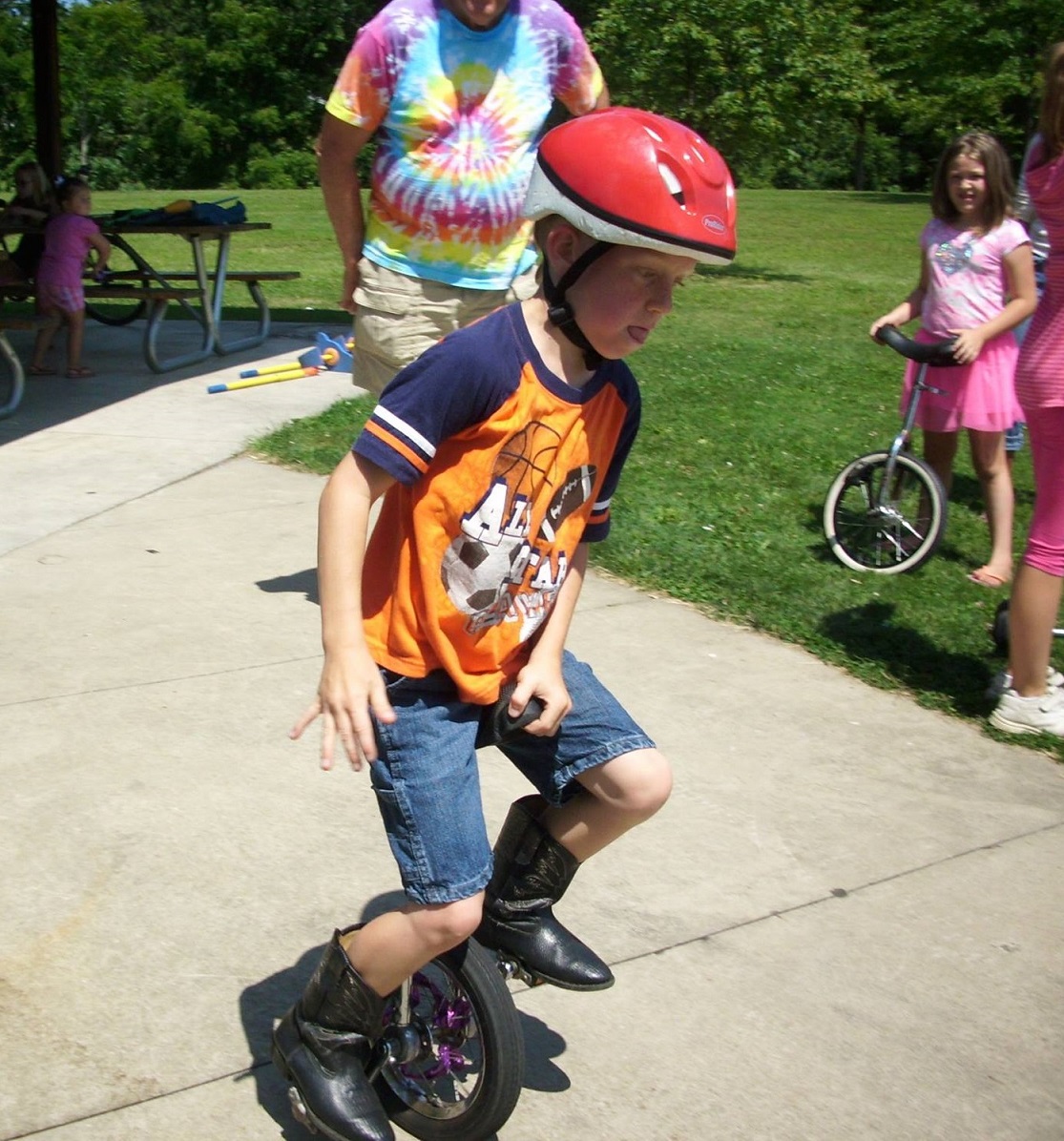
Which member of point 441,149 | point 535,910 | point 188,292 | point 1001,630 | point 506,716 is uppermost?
point 441,149

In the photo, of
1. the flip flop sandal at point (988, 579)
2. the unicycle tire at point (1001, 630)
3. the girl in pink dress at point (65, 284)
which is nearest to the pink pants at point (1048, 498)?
the unicycle tire at point (1001, 630)

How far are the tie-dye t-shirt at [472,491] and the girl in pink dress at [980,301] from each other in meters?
3.58

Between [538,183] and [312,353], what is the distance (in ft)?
24.5

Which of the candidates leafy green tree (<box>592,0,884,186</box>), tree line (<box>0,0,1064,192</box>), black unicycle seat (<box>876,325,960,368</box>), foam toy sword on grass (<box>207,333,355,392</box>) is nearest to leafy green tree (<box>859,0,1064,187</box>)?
tree line (<box>0,0,1064,192</box>)

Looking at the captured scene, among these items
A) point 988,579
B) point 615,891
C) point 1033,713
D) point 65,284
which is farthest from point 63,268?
point 615,891

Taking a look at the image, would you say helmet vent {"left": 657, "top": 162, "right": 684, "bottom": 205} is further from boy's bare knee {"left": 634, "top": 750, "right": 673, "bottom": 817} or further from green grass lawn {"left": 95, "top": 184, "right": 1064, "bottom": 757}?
green grass lawn {"left": 95, "top": 184, "right": 1064, "bottom": 757}

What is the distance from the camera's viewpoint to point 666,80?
16.1 meters

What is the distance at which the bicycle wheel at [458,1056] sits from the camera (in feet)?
7.97

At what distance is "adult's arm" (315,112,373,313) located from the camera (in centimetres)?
450

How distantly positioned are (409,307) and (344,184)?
46cm

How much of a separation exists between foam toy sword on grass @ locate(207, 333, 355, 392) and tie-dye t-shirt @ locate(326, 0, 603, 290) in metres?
4.46

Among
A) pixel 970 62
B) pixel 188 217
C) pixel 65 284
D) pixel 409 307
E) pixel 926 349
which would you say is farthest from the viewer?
pixel 970 62

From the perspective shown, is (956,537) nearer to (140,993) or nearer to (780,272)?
(140,993)

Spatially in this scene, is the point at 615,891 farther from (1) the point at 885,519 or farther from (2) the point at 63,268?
(2) the point at 63,268
